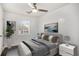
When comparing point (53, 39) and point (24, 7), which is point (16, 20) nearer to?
point (24, 7)

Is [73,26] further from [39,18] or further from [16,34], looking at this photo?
[16,34]

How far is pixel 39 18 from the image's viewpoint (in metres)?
1.31

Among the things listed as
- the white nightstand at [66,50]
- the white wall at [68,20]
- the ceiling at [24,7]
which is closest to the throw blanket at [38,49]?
the white nightstand at [66,50]

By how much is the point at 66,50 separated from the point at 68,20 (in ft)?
1.86

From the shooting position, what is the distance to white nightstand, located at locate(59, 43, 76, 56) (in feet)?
3.93

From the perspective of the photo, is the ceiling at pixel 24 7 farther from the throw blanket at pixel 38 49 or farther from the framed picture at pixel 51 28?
the throw blanket at pixel 38 49

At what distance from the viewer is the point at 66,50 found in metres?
1.30

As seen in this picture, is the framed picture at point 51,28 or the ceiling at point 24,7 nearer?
the ceiling at point 24,7

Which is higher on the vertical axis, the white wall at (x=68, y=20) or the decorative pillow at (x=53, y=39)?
the white wall at (x=68, y=20)

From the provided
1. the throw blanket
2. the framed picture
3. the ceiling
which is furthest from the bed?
the ceiling

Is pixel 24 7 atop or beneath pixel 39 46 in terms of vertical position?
atop

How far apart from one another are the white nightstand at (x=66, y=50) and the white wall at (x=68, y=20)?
0.41 feet

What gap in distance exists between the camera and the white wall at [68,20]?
1.15 meters

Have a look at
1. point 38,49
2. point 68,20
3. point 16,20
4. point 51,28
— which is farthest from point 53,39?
point 16,20
